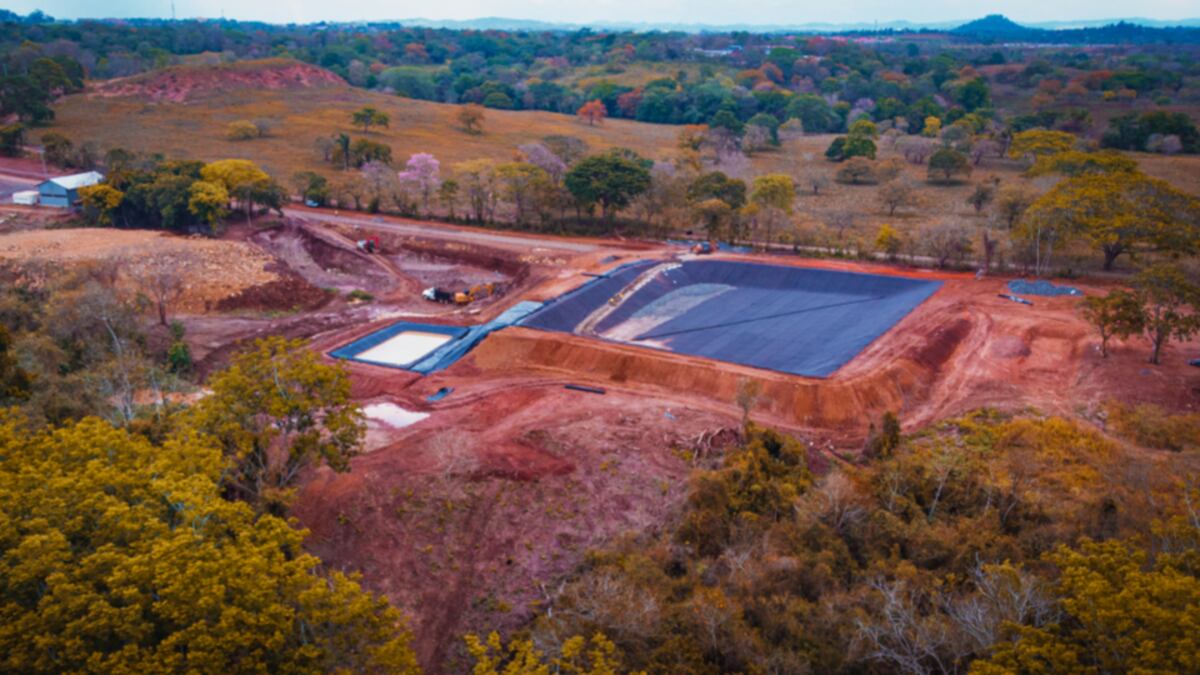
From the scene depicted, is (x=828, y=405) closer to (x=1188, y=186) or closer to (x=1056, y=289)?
(x=1056, y=289)

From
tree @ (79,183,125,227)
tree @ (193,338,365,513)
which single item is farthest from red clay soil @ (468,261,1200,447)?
tree @ (79,183,125,227)

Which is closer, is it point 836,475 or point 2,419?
point 2,419

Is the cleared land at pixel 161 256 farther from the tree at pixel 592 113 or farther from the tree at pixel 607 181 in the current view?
the tree at pixel 592 113

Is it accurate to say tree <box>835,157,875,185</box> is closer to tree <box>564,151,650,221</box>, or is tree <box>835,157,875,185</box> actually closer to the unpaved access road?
tree <box>564,151,650,221</box>

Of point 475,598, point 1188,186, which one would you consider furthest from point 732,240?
point 1188,186

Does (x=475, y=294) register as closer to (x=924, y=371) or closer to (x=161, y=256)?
(x=161, y=256)

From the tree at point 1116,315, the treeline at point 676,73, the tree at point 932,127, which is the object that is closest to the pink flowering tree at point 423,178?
the tree at point 1116,315

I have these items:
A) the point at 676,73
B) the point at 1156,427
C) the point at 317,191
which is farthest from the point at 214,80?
the point at 1156,427
